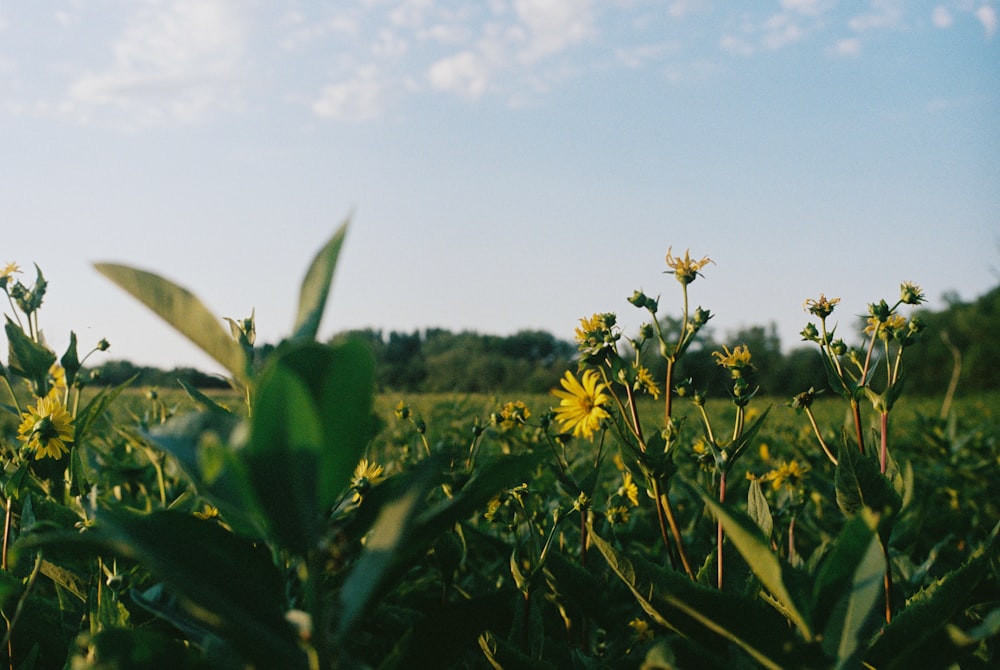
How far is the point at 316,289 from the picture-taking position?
0.56 metres

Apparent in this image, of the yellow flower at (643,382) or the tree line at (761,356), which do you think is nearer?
the yellow flower at (643,382)

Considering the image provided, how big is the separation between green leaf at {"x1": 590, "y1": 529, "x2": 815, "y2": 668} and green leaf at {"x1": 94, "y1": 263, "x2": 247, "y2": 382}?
0.42m

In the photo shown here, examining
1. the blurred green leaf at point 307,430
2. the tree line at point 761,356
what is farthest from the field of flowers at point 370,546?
the tree line at point 761,356

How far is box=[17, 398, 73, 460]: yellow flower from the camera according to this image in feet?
3.52

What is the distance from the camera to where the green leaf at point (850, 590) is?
1.83 feet

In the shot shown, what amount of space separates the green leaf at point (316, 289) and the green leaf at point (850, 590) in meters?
0.46

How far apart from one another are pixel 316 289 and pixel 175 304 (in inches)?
5.2

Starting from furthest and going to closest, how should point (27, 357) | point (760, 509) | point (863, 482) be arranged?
point (27, 357) < point (760, 509) < point (863, 482)

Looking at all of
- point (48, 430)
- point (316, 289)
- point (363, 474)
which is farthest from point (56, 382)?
point (316, 289)

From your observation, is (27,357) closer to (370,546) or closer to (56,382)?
(56,382)

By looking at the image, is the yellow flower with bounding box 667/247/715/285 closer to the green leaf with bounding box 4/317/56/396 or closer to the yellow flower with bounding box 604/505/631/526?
the yellow flower with bounding box 604/505/631/526

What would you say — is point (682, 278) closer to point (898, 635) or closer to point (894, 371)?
point (894, 371)

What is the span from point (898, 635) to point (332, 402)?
580mm

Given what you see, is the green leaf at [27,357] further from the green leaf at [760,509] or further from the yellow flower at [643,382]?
the green leaf at [760,509]
